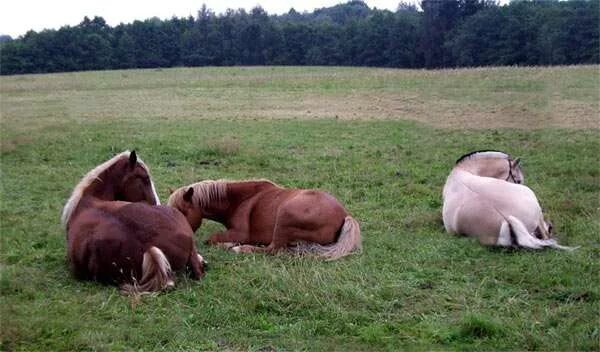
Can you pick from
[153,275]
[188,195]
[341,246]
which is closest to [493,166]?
[341,246]

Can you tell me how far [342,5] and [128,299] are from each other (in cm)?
11388

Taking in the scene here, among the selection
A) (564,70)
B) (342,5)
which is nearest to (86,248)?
(564,70)

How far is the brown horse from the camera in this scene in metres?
6.63

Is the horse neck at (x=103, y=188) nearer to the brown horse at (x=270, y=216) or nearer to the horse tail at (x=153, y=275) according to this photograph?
the brown horse at (x=270, y=216)

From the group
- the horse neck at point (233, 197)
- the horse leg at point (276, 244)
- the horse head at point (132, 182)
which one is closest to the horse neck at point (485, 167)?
the horse neck at point (233, 197)

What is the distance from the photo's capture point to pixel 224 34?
7625cm

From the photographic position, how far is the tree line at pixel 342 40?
5512cm

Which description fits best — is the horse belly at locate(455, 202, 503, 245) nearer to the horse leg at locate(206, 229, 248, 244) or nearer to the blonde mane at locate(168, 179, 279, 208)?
the horse leg at locate(206, 229, 248, 244)

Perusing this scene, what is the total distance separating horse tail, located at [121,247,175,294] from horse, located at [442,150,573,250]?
3373 millimetres

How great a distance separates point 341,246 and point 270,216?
1022mm

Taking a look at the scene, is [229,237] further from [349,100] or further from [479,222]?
[349,100]

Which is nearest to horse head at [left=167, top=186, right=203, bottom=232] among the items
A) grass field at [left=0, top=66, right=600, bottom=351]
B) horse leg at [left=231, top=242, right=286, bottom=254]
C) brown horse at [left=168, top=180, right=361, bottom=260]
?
brown horse at [left=168, top=180, right=361, bottom=260]

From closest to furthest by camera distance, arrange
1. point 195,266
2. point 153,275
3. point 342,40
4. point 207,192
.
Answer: point 153,275 < point 195,266 < point 207,192 < point 342,40

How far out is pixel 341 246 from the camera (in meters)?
6.52
